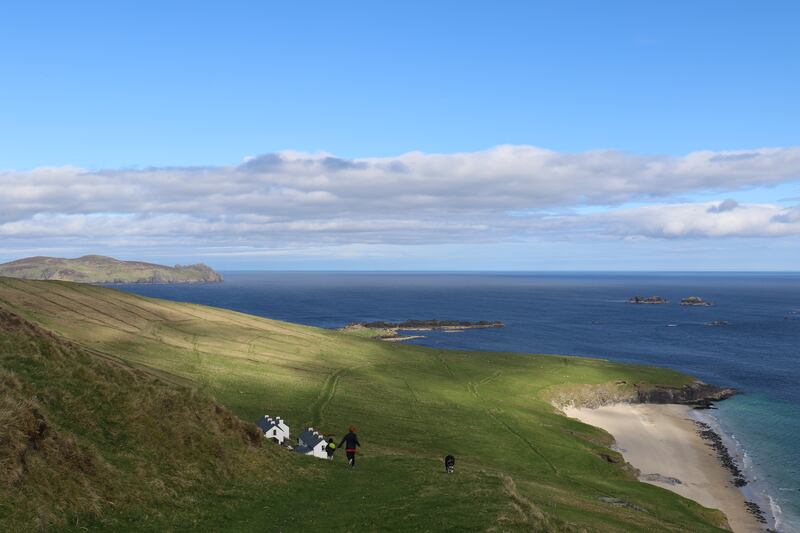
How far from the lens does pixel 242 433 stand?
38.2 m

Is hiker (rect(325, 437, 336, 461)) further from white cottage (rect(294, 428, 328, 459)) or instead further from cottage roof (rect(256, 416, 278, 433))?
cottage roof (rect(256, 416, 278, 433))

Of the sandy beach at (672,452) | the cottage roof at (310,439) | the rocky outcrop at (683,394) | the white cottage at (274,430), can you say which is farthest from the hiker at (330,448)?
the rocky outcrop at (683,394)

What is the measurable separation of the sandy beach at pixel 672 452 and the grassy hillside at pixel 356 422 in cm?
514

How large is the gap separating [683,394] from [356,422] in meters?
83.2

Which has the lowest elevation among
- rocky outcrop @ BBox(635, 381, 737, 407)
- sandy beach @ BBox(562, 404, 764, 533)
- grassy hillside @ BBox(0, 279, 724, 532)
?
sandy beach @ BBox(562, 404, 764, 533)

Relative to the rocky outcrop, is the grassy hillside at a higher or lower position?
higher

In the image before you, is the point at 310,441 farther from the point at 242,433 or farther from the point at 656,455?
the point at 656,455

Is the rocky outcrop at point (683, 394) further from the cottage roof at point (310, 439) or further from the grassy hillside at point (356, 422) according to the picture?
the cottage roof at point (310, 439)

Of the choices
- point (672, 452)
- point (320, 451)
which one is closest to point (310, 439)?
point (320, 451)

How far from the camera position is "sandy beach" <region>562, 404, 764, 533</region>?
214ft

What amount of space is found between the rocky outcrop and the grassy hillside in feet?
13.4

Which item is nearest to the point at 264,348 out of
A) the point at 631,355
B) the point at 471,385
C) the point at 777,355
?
the point at 471,385

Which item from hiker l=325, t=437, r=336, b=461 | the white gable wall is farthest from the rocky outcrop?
hiker l=325, t=437, r=336, b=461

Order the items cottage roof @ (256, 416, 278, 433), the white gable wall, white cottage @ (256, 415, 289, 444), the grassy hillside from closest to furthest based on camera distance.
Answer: the grassy hillside < the white gable wall < white cottage @ (256, 415, 289, 444) < cottage roof @ (256, 416, 278, 433)
